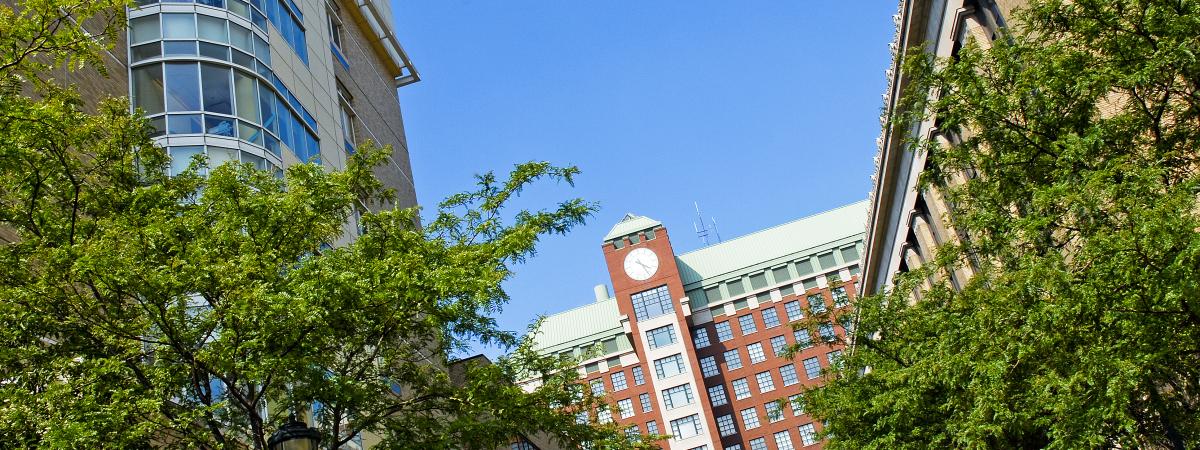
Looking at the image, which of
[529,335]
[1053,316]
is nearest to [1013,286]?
[1053,316]

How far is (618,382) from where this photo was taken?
89.8 meters

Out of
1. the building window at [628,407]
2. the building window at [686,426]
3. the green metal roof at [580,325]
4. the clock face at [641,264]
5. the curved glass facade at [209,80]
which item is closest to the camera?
the curved glass facade at [209,80]

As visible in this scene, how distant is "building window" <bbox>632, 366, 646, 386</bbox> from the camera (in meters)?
88.6

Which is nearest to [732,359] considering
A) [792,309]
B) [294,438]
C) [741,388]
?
[741,388]

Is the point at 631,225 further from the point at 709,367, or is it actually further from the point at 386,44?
the point at 386,44

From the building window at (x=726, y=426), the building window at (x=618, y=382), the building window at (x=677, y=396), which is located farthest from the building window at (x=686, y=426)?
the building window at (x=618, y=382)

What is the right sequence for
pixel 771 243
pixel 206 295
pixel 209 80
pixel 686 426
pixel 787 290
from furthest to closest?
pixel 771 243 → pixel 787 290 → pixel 686 426 → pixel 209 80 → pixel 206 295

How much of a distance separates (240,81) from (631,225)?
2818 inches

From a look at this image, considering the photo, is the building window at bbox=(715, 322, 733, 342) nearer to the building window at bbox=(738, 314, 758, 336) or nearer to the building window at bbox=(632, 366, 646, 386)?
the building window at bbox=(738, 314, 758, 336)

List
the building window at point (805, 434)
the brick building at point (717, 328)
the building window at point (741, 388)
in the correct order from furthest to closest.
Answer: the building window at point (741, 388) → the brick building at point (717, 328) → the building window at point (805, 434)

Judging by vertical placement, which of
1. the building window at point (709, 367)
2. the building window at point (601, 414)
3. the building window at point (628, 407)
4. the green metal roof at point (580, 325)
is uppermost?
the green metal roof at point (580, 325)

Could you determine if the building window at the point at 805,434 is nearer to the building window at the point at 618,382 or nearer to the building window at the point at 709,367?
the building window at the point at 709,367

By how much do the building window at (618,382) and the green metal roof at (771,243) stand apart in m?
10.9

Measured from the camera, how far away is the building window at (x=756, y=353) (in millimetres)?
87188
